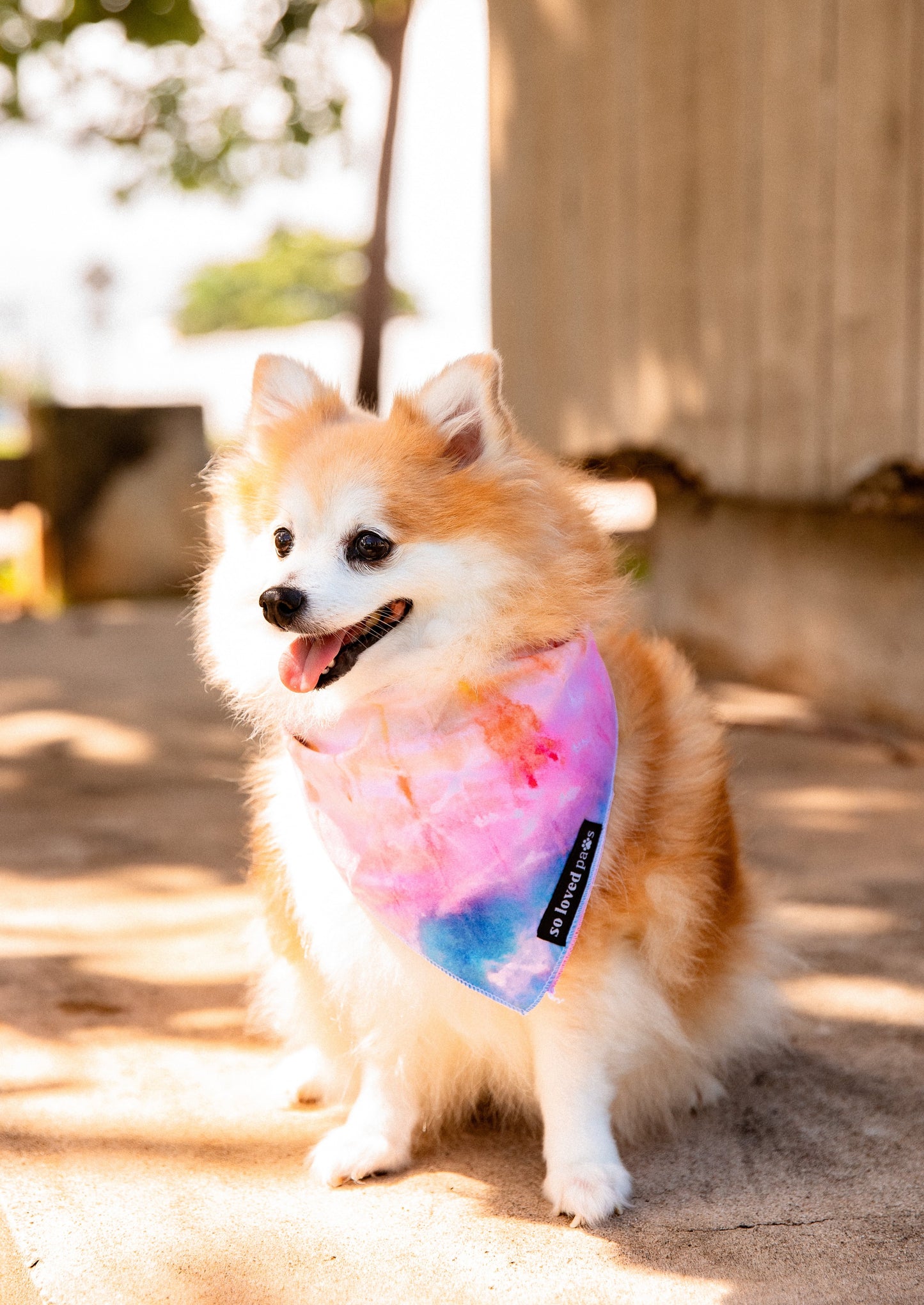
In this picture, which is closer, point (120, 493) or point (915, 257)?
point (915, 257)

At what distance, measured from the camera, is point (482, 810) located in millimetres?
2176

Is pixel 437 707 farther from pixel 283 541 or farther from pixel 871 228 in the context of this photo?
pixel 871 228

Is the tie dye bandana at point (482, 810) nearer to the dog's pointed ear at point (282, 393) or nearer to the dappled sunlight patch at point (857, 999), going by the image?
the dog's pointed ear at point (282, 393)

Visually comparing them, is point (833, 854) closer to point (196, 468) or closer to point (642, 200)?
point (642, 200)

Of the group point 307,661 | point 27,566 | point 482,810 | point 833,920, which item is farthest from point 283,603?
point 27,566

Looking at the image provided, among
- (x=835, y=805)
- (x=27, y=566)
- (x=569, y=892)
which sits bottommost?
(x=27, y=566)

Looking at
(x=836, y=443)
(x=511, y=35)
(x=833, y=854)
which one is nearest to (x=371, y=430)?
(x=833, y=854)

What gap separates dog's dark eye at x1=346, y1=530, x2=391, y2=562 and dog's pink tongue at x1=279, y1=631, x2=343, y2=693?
0.41 feet

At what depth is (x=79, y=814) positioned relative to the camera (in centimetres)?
436

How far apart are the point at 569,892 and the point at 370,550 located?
2.15ft

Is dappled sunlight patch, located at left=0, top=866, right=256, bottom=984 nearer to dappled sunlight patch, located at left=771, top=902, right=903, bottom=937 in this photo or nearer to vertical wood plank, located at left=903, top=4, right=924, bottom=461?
dappled sunlight patch, located at left=771, top=902, right=903, bottom=937

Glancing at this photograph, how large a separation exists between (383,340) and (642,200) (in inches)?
262

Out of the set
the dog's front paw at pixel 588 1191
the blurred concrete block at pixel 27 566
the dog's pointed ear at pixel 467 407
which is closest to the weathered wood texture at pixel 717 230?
the dog's pointed ear at pixel 467 407

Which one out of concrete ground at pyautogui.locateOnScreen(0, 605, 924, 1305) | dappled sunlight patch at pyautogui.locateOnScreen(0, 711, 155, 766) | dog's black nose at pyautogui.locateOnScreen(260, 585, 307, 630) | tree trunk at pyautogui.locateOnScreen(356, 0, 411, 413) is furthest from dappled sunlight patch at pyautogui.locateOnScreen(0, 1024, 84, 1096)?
tree trunk at pyautogui.locateOnScreen(356, 0, 411, 413)
